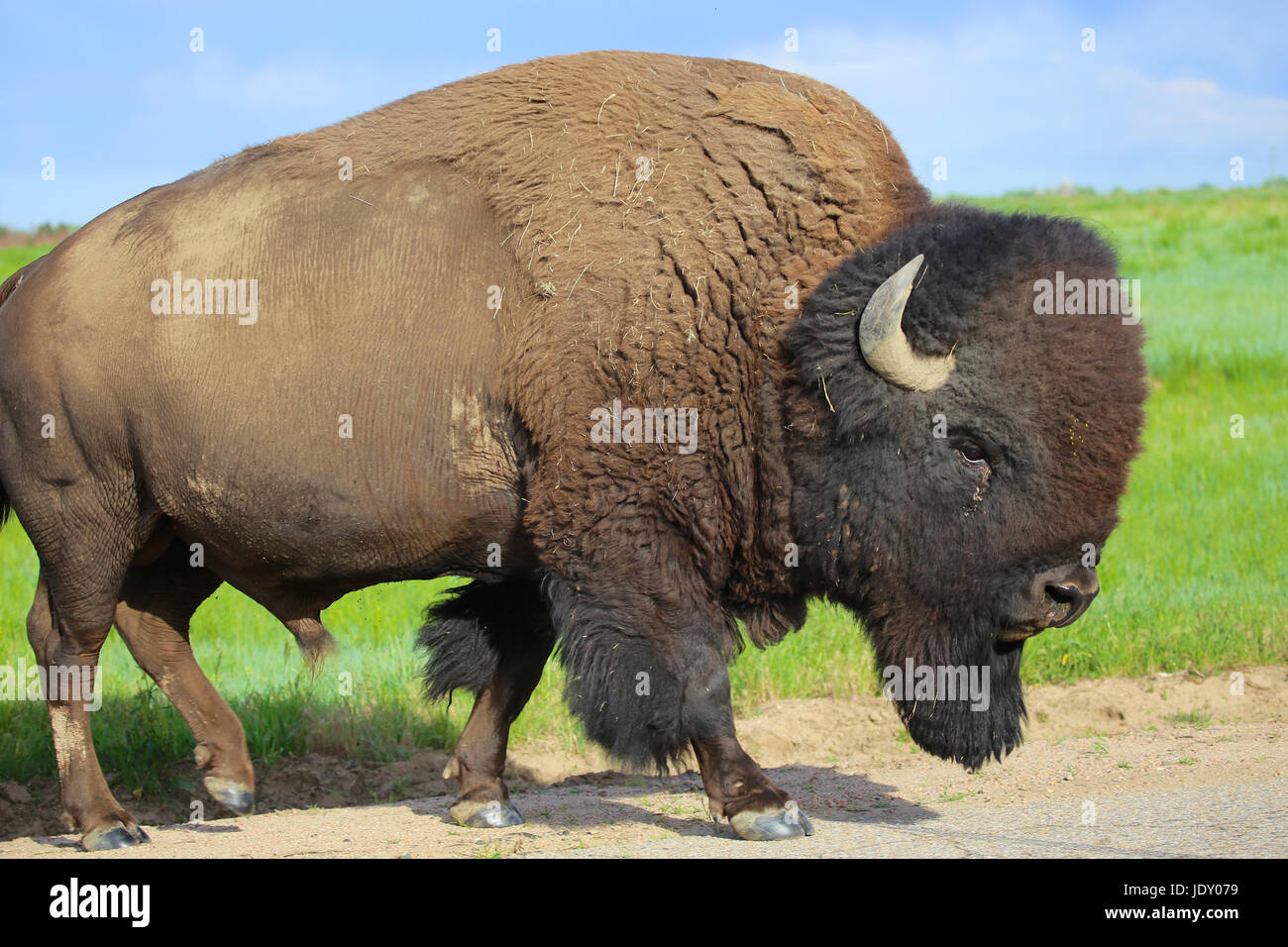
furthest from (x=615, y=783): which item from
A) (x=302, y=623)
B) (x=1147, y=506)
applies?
(x=1147, y=506)

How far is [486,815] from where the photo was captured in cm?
536

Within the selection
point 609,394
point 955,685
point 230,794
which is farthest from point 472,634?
point 955,685

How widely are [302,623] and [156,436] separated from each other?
1026mm

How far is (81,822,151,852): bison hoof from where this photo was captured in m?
4.92

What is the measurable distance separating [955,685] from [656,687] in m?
1.16

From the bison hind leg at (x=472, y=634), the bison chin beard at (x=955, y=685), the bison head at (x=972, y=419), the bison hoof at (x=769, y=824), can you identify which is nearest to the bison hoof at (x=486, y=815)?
the bison hind leg at (x=472, y=634)

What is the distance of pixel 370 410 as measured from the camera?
4762 mm

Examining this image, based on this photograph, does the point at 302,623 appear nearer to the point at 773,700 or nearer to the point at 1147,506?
the point at 773,700

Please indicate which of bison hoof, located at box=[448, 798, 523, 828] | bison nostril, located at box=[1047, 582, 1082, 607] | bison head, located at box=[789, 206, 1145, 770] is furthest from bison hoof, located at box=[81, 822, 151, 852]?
bison nostril, located at box=[1047, 582, 1082, 607]

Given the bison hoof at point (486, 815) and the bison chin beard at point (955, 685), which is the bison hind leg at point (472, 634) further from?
the bison chin beard at point (955, 685)

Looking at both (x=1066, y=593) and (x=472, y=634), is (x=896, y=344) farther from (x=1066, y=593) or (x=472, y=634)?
(x=472, y=634)

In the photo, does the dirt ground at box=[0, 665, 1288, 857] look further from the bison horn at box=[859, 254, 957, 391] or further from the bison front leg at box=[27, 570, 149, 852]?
the bison horn at box=[859, 254, 957, 391]

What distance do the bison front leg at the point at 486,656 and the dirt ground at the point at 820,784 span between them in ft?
1.07

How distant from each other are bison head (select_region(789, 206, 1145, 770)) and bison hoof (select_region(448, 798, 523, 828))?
6.27 feet
